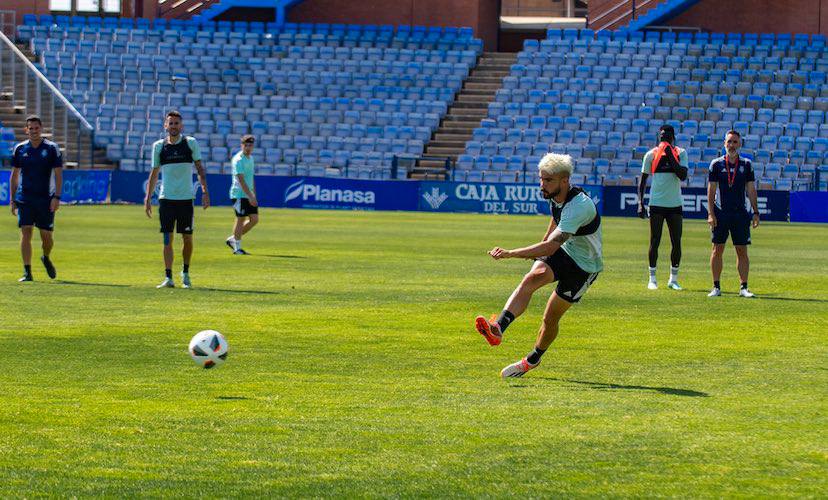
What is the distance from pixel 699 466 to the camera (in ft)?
23.2

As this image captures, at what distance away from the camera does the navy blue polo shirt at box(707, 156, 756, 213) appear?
1744 cm

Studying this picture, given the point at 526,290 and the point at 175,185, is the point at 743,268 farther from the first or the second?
the point at 526,290

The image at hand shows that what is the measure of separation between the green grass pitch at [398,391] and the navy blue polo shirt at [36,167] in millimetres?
1189

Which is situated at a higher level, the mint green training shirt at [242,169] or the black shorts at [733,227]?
the mint green training shirt at [242,169]

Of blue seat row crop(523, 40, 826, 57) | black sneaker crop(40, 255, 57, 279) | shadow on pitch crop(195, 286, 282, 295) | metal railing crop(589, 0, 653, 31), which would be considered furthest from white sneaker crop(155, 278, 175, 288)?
metal railing crop(589, 0, 653, 31)

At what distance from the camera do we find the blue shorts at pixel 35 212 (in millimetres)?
18375

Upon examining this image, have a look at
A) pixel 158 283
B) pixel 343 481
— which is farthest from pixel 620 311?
pixel 343 481

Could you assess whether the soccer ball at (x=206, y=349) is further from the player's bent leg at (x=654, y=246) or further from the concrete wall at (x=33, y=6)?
the concrete wall at (x=33, y=6)

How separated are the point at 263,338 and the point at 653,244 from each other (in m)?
7.68

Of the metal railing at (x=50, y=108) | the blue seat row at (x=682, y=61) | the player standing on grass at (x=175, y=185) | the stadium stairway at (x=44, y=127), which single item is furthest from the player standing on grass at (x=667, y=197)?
the blue seat row at (x=682, y=61)

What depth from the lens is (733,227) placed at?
57.5ft

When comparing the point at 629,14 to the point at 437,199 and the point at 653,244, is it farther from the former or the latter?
the point at 653,244

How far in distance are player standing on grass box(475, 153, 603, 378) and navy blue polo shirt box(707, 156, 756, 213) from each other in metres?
7.43

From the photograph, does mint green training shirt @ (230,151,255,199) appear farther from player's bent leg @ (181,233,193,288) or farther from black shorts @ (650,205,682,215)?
black shorts @ (650,205,682,215)
